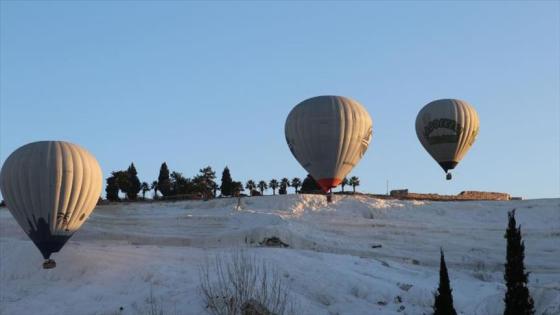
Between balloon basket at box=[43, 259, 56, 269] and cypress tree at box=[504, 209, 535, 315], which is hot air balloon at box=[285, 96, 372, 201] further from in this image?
cypress tree at box=[504, 209, 535, 315]

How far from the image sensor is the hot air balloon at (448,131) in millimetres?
67062

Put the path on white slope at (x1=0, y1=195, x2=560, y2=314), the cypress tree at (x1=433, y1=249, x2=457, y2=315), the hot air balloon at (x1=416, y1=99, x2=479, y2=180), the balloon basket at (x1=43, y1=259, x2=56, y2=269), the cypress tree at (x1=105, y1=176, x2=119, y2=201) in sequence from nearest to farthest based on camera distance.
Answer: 1. the cypress tree at (x1=433, y1=249, x2=457, y2=315)
2. the path on white slope at (x1=0, y1=195, x2=560, y2=314)
3. the balloon basket at (x1=43, y1=259, x2=56, y2=269)
4. the hot air balloon at (x1=416, y1=99, x2=479, y2=180)
5. the cypress tree at (x1=105, y1=176, x2=119, y2=201)

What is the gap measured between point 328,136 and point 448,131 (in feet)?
50.3

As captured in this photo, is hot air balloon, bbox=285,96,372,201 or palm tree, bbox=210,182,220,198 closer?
hot air balloon, bbox=285,96,372,201

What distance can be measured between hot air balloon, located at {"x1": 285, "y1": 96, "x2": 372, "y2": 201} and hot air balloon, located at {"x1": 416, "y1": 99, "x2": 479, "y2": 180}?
1058cm

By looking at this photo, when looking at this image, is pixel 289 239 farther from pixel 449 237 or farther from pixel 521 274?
pixel 521 274

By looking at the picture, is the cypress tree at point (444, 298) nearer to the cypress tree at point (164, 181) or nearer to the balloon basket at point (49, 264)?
the balloon basket at point (49, 264)

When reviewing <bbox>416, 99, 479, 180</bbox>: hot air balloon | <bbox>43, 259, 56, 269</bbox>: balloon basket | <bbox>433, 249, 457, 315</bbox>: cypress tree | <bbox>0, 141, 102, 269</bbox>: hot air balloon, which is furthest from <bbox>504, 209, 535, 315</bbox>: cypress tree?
<bbox>416, 99, 479, 180</bbox>: hot air balloon

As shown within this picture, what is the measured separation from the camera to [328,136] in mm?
56750

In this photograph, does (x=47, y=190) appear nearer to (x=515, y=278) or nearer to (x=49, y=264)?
(x=49, y=264)

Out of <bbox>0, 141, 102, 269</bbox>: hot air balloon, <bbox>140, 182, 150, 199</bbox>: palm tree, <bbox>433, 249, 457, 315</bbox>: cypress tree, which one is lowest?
<bbox>433, 249, 457, 315</bbox>: cypress tree

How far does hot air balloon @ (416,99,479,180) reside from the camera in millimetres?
67062

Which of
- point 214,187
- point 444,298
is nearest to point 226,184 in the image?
point 214,187

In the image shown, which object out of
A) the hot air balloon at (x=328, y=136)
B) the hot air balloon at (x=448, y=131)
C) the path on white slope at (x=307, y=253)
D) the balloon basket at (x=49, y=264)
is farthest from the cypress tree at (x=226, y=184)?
the balloon basket at (x=49, y=264)
